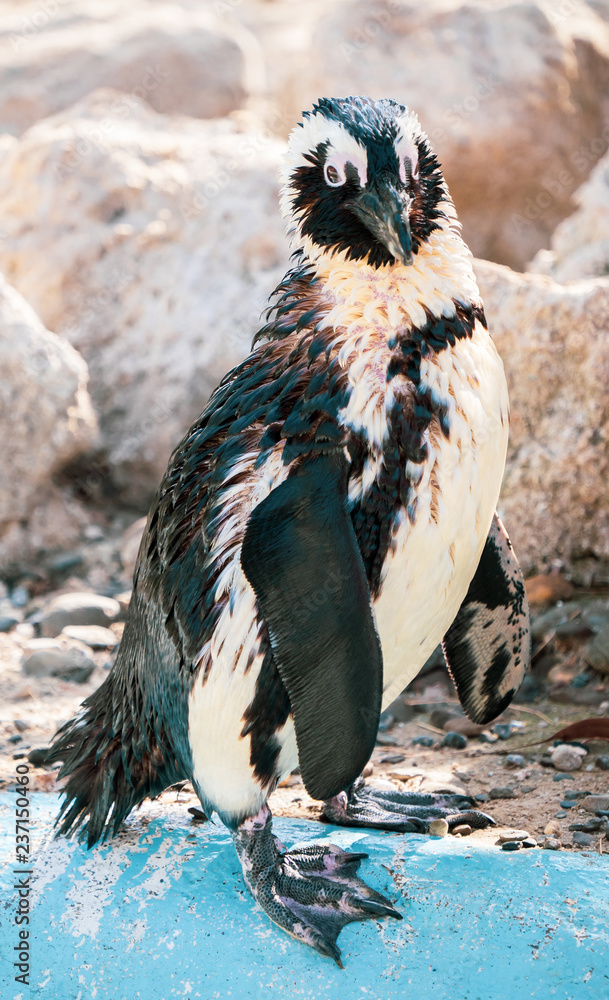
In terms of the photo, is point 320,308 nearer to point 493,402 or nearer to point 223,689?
point 493,402

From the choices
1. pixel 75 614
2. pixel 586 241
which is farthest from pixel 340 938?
pixel 586 241

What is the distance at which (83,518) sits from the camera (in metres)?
5.09

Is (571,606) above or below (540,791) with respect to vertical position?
above

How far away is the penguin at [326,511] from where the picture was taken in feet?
6.26

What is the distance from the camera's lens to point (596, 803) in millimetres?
2545

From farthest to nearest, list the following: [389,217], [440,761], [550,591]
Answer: [550,591] → [440,761] → [389,217]

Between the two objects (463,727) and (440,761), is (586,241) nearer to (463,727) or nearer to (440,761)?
(463,727)

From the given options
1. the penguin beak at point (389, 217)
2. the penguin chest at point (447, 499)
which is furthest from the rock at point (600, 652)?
the penguin beak at point (389, 217)

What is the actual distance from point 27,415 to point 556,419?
2508 mm

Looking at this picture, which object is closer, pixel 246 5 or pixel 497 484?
pixel 497 484

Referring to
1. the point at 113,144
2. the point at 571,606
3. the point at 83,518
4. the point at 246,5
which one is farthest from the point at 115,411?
the point at 246,5

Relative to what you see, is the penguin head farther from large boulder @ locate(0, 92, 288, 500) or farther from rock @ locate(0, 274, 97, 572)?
large boulder @ locate(0, 92, 288, 500)

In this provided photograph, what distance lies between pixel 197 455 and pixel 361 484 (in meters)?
0.41

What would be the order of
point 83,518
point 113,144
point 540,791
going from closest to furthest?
point 540,791 < point 83,518 < point 113,144
